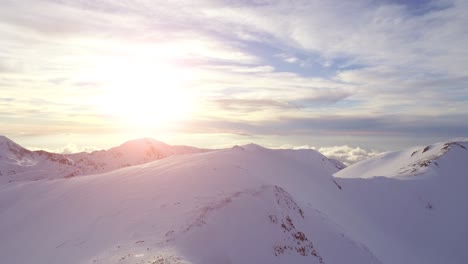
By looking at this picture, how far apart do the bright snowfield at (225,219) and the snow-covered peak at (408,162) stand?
12.0m

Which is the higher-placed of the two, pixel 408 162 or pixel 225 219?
pixel 408 162

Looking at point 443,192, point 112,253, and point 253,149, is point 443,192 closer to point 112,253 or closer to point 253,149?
point 253,149

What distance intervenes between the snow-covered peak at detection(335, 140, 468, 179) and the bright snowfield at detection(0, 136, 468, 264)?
1198cm

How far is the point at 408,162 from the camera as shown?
73688 mm

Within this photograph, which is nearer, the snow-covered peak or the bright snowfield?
the bright snowfield

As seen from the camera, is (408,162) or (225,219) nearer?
(225,219)

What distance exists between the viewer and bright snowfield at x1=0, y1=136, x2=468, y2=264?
672 inches

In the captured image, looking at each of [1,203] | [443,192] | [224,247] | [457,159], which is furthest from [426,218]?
[1,203]

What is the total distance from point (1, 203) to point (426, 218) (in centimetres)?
5183

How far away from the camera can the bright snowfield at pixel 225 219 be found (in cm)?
1706

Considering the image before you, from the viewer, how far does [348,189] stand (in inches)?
1884

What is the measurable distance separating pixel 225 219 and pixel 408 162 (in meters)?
66.3

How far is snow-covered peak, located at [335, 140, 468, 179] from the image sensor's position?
62.2 meters

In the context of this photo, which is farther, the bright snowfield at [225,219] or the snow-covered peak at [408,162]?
the snow-covered peak at [408,162]
